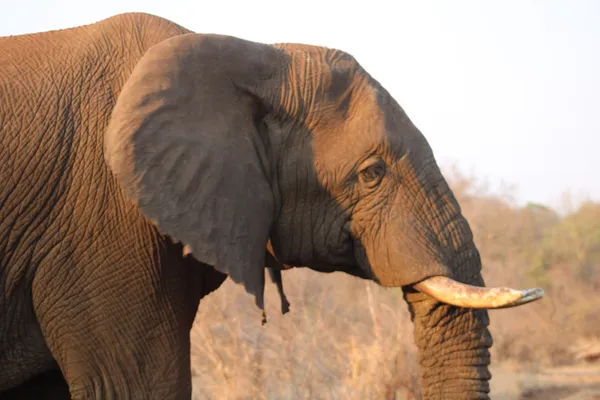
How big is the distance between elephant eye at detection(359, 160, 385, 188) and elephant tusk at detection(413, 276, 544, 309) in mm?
451

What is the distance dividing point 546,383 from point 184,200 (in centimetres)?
765

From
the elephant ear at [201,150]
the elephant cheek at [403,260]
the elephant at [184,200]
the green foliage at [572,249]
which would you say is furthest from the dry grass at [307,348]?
the green foliage at [572,249]

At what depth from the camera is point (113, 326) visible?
12.5 feet

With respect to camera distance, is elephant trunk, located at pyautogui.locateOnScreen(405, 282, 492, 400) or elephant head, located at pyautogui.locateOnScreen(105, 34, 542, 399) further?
elephant trunk, located at pyautogui.locateOnScreen(405, 282, 492, 400)

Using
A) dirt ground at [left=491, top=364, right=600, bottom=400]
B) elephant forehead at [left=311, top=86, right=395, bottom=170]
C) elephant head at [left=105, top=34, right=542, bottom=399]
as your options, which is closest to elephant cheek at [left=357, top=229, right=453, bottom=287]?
elephant head at [left=105, top=34, right=542, bottom=399]

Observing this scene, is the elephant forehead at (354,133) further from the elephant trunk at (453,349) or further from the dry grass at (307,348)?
the dry grass at (307,348)

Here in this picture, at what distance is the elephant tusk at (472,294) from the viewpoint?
3.68 meters

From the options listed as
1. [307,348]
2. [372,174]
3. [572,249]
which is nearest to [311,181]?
[372,174]

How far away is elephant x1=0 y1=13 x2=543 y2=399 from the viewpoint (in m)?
3.80

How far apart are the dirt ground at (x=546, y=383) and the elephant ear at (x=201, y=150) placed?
580 cm

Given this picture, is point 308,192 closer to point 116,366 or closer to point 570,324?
point 116,366

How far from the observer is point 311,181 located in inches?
160

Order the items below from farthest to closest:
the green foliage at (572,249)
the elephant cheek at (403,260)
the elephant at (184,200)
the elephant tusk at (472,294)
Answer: the green foliage at (572,249) → the elephant cheek at (403,260) → the elephant at (184,200) → the elephant tusk at (472,294)

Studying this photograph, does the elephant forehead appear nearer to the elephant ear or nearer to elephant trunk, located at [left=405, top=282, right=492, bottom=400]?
the elephant ear
